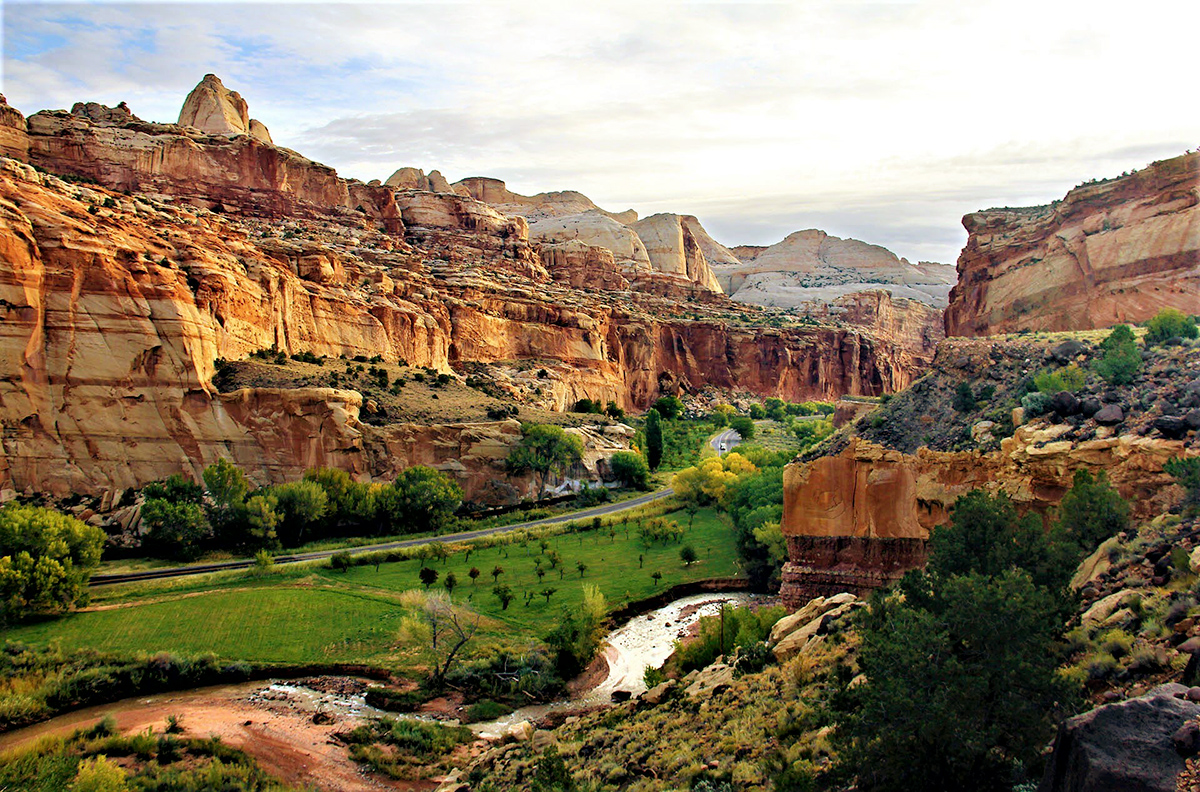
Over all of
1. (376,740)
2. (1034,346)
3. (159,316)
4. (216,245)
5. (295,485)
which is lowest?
(376,740)

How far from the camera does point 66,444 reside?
42.6 metres

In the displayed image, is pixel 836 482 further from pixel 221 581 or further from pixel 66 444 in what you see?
pixel 66 444

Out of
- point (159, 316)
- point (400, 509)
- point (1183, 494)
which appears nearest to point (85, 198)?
point (159, 316)

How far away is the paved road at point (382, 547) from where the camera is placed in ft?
118

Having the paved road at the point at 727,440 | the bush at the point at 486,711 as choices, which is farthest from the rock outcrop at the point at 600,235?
the bush at the point at 486,711

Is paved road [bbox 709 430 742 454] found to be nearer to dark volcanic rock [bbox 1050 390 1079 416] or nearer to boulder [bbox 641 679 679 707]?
dark volcanic rock [bbox 1050 390 1079 416]

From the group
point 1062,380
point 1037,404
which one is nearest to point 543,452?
point 1062,380

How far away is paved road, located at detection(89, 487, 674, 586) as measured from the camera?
3606cm

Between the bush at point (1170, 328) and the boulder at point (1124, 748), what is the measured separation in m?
19.7

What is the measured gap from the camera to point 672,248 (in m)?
155

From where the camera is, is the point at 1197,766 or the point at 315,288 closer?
the point at 1197,766

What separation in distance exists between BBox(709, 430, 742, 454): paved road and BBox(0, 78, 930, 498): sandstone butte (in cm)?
1495

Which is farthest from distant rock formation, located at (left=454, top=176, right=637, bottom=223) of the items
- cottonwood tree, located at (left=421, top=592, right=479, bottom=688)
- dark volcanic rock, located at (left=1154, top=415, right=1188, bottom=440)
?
dark volcanic rock, located at (left=1154, top=415, right=1188, bottom=440)

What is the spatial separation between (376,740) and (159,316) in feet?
113
